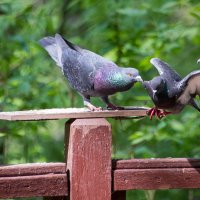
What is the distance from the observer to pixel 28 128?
5344 millimetres

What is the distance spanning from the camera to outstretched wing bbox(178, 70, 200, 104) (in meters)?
3.10

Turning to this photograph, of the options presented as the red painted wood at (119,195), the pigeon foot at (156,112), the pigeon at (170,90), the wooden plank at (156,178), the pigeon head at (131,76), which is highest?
the pigeon head at (131,76)

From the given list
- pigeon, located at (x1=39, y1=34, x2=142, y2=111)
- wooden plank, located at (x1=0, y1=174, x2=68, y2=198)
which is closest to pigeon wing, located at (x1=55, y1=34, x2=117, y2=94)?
pigeon, located at (x1=39, y1=34, x2=142, y2=111)

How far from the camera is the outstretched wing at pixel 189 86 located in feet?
10.2

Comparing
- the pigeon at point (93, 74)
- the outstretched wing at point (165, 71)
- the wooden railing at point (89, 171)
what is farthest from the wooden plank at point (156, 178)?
the outstretched wing at point (165, 71)

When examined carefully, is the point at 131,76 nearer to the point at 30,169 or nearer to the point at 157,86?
the point at 157,86

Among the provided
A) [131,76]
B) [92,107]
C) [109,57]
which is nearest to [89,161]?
[92,107]

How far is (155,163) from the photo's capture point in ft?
9.77

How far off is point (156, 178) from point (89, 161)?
13.5 inches

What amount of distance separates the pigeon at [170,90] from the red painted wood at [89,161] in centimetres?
35

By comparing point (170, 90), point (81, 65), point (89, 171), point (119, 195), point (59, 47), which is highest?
point (59, 47)

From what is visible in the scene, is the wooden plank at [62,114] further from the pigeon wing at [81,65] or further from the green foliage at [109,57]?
the green foliage at [109,57]

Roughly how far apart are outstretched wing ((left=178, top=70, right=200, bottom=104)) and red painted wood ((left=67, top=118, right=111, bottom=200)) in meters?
0.50

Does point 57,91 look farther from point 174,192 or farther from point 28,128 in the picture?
point 174,192
